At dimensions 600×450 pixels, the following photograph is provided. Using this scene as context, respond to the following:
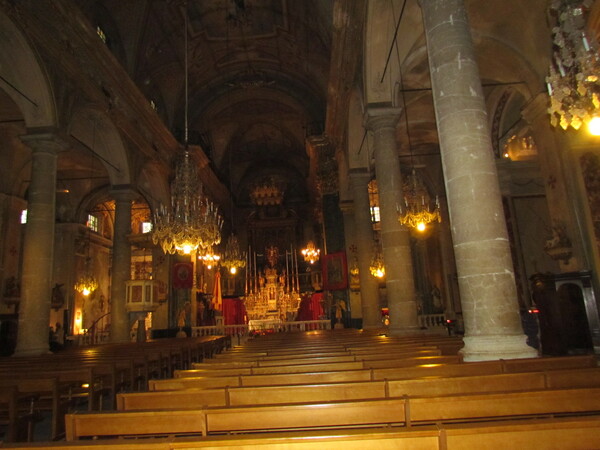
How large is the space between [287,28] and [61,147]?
10.0m

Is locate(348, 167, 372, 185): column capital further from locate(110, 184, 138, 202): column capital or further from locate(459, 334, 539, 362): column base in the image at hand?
locate(459, 334, 539, 362): column base

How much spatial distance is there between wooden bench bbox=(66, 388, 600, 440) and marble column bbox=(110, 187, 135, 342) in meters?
12.6

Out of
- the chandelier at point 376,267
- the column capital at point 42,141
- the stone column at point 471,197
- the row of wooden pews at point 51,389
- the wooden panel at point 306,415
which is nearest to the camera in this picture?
the wooden panel at point 306,415

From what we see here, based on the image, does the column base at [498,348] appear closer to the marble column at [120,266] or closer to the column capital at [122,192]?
the marble column at [120,266]

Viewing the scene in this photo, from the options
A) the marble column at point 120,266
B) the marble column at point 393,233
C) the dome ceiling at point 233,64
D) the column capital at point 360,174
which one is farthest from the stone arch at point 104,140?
the marble column at point 393,233

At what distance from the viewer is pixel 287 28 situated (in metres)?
16.4

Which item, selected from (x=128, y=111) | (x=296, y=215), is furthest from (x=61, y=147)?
(x=296, y=215)

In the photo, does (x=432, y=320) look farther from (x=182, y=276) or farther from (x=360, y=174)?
(x=182, y=276)

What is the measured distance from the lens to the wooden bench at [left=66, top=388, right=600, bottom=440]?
A: 2.48 m

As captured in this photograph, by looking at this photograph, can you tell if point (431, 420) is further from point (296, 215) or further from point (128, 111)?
point (296, 215)

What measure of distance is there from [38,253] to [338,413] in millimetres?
9255

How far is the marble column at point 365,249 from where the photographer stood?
1320 cm

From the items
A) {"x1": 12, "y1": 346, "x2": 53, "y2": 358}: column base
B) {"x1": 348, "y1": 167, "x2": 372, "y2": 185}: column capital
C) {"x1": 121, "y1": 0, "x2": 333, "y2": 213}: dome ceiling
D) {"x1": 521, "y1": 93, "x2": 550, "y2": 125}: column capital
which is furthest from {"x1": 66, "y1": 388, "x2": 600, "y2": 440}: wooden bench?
{"x1": 121, "y1": 0, "x2": 333, "y2": 213}: dome ceiling

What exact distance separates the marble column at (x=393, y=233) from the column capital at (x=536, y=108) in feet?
9.97
